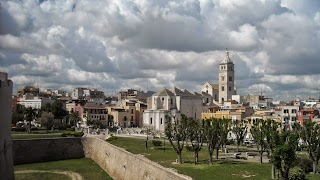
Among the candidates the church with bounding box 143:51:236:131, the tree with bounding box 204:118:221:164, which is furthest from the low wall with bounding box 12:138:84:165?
the church with bounding box 143:51:236:131

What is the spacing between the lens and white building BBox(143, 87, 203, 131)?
289ft

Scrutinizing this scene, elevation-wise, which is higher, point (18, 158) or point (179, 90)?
point (179, 90)

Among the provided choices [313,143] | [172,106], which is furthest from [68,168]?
[172,106]

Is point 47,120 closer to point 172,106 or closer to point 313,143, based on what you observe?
point 172,106

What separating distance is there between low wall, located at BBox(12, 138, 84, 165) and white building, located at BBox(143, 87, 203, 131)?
1473 inches

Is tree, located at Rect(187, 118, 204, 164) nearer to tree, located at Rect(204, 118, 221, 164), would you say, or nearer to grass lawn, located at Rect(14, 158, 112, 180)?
tree, located at Rect(204, 118, 221, 164)

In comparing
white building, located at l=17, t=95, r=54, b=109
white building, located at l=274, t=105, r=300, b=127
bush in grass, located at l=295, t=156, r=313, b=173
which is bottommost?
bush in grass, located at l=295, t=156, r=313, b=173

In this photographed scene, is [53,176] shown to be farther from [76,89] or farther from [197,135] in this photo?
[76,89]

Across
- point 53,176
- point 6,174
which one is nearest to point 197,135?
point 53,176

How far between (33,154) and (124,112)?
53571mm

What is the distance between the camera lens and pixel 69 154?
165 ft

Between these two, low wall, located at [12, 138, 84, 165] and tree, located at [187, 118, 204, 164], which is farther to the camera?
low wall, located at [12, 138, 84, 165]

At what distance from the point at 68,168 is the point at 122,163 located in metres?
10.3

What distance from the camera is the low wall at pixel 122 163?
79.3 ft
